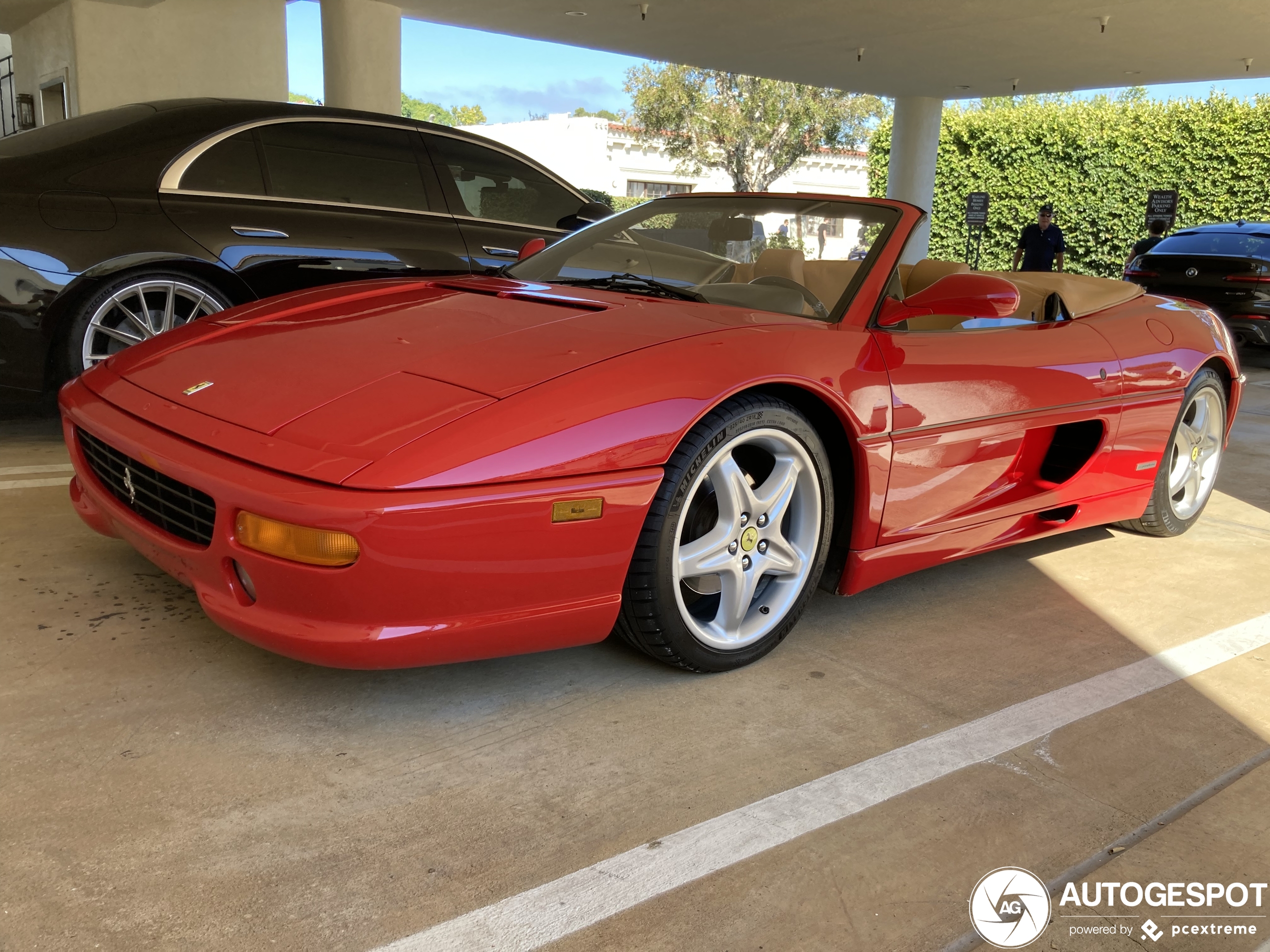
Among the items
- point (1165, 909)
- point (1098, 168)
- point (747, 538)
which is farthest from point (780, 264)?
point (1098, 168)

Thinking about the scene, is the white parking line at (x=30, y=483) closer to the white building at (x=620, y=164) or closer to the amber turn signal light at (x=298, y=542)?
the amber turn signal light at (x=298, y=542)

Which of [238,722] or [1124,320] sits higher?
[1124,320]

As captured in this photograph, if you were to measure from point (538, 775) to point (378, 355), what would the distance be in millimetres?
997

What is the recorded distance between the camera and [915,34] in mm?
11195

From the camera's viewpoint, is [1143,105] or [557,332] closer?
[557,332]

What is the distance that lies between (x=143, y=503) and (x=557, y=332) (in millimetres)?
1004

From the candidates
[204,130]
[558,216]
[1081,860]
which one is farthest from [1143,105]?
[1081,860]

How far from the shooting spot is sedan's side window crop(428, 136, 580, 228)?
496 centimetres

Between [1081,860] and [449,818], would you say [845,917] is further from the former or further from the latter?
[449,818]

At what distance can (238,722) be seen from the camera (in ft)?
7.06

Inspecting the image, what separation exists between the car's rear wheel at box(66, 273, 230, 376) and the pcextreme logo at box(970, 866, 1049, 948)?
3.38 meters

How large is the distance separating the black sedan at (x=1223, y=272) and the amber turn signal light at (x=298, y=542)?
9071 mm

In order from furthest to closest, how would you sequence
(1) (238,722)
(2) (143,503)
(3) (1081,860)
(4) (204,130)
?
(4) (204,130) < (2) (143,503) < (1) (238,722) < (3) (1081,860)

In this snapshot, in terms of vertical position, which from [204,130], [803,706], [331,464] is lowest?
[803,706]
